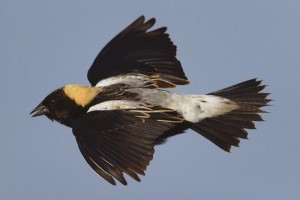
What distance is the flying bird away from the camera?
10.1 metres

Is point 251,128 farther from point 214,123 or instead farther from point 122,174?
point 122,174

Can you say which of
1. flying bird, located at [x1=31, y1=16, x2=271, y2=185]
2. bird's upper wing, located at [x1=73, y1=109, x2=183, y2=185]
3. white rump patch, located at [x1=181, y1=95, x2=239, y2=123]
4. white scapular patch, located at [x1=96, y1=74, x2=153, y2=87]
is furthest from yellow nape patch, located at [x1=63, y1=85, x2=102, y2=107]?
white rump patch, located at [x1=181, y1=95, x2=239, y2=123]

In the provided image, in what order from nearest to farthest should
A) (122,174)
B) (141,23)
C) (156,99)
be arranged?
(122,174) < (156,99) < (141,23)

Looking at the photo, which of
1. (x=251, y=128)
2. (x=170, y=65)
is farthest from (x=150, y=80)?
(x=251, y=128)

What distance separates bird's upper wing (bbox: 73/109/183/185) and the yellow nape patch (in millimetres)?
423

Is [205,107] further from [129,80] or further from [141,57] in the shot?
[141,57]

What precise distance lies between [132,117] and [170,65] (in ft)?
4.25

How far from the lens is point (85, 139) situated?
10.3m

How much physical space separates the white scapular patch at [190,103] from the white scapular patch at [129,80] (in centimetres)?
22

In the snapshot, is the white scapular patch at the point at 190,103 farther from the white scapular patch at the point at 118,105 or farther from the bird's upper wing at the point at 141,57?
the bird's upper wing at the point at 141,57

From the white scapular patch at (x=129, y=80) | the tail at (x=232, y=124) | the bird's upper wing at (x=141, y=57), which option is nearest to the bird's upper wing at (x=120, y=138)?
the tail at (x=232, y=124)

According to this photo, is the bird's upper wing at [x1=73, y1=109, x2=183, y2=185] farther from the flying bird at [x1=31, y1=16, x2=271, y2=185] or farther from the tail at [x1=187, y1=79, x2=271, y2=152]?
the tail at [x1=187, y1=79, x2=271, y2=152]

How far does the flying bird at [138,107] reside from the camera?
10109 millimetres

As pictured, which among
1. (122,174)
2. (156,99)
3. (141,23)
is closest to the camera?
(122,174)
